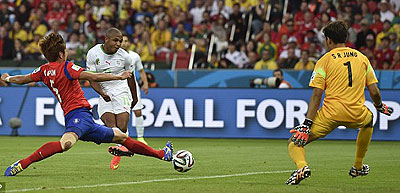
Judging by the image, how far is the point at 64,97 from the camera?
961 centimetres

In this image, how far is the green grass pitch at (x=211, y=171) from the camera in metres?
8.59

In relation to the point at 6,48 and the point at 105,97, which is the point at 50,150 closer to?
the point at 105,97

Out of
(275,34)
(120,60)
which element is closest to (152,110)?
(275,34)

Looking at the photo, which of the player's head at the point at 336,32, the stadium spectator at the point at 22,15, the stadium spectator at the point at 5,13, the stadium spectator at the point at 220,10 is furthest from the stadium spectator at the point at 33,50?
the player's head at the point at 336,32

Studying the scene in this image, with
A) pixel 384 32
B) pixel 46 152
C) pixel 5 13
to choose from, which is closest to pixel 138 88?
pixel 46 152

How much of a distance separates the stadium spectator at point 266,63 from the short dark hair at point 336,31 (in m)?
12.1

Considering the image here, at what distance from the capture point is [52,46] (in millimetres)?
9500

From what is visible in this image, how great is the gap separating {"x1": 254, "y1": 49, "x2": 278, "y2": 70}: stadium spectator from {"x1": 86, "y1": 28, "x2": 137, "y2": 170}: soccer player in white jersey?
9.25 metres

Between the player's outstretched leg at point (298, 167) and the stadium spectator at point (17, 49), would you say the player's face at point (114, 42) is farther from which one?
the stadium spectator at point (17, 49)

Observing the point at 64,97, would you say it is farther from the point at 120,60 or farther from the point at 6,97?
the point at 6,97

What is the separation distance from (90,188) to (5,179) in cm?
140

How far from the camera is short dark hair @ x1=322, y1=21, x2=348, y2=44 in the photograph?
8945 millimetres

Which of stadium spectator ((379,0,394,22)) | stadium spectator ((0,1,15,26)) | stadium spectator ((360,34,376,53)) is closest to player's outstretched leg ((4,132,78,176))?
stadium spectator ((360,34,376,53))

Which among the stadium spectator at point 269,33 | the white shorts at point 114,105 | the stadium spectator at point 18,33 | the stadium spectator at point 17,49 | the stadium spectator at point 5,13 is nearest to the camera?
the white shorts at point 114,105
